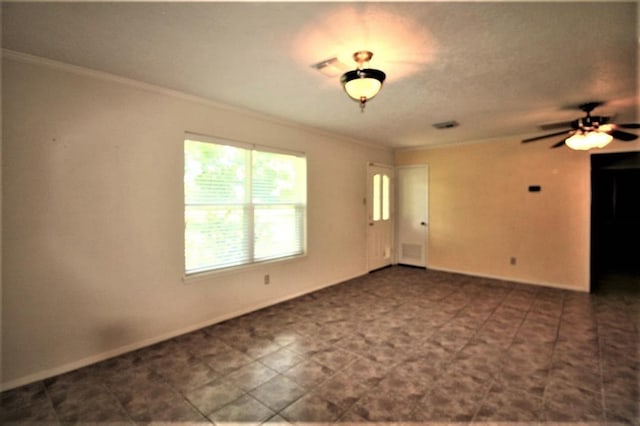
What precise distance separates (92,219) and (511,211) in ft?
19.2

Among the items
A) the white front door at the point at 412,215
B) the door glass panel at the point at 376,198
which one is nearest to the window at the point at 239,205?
the door glass panel at the point at 376,198

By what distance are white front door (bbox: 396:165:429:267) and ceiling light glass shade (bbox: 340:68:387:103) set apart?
4.27 metres

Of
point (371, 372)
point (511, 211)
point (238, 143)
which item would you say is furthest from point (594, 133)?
point (238, 143)

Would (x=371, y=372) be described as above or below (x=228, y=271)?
below

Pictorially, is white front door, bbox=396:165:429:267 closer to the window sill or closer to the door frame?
the door frame

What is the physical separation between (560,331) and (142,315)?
14.0 ft

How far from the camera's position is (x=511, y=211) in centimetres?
516

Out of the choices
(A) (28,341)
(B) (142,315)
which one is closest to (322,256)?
(B) (142,315)

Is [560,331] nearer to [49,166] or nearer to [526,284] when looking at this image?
[526,284]

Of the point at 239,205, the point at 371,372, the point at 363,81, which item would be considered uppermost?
the point at 363,81

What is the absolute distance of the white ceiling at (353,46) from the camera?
1751 millimetres

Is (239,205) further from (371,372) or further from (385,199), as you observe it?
(385,199)

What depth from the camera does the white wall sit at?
7.46 feet

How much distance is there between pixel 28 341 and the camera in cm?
232
